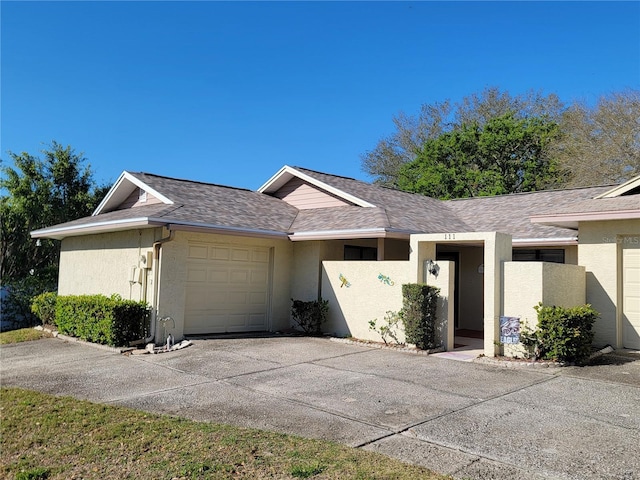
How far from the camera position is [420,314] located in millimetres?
10406

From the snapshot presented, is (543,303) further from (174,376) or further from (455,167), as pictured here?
(455,167)

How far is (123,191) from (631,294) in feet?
45.7

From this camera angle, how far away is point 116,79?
15.2m

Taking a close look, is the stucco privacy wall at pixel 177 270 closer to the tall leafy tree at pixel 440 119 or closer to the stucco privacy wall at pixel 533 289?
the stucco privacy wall at pixel 533 289

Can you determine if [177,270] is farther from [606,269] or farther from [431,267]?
[606,269]

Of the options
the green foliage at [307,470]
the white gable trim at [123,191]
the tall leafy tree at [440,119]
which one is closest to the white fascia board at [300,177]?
the white gable trim at [123,191]

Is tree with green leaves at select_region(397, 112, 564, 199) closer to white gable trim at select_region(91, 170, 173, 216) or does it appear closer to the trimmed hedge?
white gable trim at select_region(91, 170, 173, 216)

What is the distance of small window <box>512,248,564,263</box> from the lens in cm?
1326

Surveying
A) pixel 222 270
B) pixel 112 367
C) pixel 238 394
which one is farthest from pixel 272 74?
pixel 238 394

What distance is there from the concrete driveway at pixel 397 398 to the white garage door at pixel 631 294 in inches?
24.0

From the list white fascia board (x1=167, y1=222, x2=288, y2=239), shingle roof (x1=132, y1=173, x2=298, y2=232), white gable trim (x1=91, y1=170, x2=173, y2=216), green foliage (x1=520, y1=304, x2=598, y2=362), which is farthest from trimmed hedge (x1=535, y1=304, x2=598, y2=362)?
white gable trim (x1=91, y1=170, x2=173, y2=216)

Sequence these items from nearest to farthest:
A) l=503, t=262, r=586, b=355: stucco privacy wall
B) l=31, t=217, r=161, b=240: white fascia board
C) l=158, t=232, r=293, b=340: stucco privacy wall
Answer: l=503, t=262, r=586, b=355: stucco privacy wall → l=31, t=217, r=161, b=240: white fascia board → l=158, t=232, r=293, b=340: stucco privacy wall

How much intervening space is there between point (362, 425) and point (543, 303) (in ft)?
17.4

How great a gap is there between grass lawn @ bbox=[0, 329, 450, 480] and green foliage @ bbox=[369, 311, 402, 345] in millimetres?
6383
